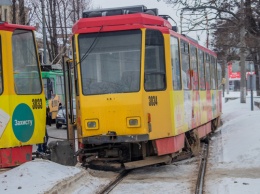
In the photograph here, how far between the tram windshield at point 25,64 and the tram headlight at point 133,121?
2.05m

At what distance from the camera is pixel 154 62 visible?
10523 mm

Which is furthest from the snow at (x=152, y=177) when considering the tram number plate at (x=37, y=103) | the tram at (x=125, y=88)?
the tram number plate at (x=37, y=103)

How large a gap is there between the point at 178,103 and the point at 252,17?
9300mm

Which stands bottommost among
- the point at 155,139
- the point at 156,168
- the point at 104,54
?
the point at 156,168

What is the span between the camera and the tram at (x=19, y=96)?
9766 mm

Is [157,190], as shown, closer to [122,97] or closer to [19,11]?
[122,97]

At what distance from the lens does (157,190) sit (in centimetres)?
900

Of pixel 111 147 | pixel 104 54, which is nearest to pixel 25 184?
pixel 111 147

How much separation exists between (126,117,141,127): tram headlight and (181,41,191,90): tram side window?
7.02 ft

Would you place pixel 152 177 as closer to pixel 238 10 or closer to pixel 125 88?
pixel 125 88

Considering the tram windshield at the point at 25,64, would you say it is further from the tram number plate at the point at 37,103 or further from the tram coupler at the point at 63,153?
the tram coupler at the point at 63,153

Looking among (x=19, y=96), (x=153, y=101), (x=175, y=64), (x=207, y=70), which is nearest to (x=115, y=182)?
(x=153, y=101)

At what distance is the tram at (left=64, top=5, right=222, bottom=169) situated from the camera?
1016 cm

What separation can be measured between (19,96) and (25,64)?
2.61 feet
